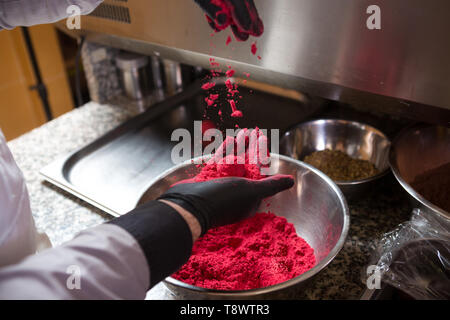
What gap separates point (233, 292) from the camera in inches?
22.1

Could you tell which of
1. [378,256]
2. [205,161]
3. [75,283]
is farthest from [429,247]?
[75,283]

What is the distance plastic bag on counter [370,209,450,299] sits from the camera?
63 centimetres

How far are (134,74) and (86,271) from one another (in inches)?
43.4

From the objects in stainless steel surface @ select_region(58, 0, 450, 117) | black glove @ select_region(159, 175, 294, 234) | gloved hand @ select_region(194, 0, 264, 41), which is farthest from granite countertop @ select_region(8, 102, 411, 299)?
gloved hand @ select_region(194, 0, 264, 41)

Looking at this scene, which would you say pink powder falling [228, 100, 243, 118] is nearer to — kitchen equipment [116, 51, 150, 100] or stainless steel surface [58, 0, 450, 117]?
stainless steel surface [58, 0, 450, 117]

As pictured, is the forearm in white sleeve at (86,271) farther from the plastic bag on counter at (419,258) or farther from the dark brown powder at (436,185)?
the dark brown powder at (436,185)

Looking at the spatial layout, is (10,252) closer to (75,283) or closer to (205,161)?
(75,283)

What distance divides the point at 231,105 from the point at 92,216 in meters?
0.47

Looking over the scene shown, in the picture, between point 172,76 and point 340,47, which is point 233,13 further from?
point 172,76

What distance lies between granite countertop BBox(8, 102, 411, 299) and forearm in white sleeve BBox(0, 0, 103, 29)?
47cm

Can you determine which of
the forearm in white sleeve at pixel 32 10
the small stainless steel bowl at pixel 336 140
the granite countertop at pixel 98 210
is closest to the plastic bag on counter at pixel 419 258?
the granite countertop at pixel 98 210

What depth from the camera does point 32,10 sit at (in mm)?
780

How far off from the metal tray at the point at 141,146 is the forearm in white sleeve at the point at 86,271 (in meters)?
0.38

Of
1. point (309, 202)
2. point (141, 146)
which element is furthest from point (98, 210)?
point (309, 202)
